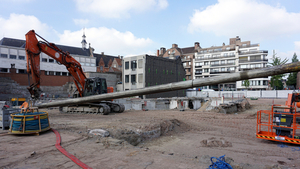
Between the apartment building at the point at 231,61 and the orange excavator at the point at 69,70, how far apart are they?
122ft

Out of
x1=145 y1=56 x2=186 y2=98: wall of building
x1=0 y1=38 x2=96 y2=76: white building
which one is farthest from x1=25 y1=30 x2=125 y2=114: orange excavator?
x1=0 y1=38 x2=96 y2=76: white building

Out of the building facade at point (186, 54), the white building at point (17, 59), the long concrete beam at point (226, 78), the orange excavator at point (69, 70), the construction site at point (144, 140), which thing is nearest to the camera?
the long concrete beam at point (226, 78)

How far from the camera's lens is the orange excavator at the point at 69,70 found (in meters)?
11.6

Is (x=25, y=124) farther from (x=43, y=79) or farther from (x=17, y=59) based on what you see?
(x=17, y=59)

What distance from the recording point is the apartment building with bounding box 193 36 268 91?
48969mm

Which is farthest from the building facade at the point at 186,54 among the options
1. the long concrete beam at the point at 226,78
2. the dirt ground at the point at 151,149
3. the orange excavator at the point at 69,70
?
the long concrete beam at the point at 226,78

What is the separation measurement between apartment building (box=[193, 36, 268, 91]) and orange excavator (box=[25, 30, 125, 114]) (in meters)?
37.1

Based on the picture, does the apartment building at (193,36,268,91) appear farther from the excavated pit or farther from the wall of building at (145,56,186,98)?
the excavated pit

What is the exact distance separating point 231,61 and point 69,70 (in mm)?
49156

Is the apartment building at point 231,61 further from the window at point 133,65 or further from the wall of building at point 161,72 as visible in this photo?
the window at point 133,65

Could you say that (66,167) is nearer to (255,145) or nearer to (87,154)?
(87,154)

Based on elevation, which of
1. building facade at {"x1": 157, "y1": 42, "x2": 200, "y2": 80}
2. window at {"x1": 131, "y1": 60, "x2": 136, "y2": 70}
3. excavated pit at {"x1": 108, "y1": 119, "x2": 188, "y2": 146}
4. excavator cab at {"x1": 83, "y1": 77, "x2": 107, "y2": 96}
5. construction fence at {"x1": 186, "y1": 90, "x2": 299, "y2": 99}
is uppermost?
building facade at {"x1": 157, "y1": 42, "x2": 200, "y2": 80}

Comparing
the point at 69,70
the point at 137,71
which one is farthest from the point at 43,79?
the point at 69,70

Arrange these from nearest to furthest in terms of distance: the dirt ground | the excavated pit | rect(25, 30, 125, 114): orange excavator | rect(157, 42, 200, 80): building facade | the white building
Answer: the dirt ground → the excavated pit → rect(25, 30, 125, 114): orange excavator → the white building → rect(157, 42, 200, 80): building facade
